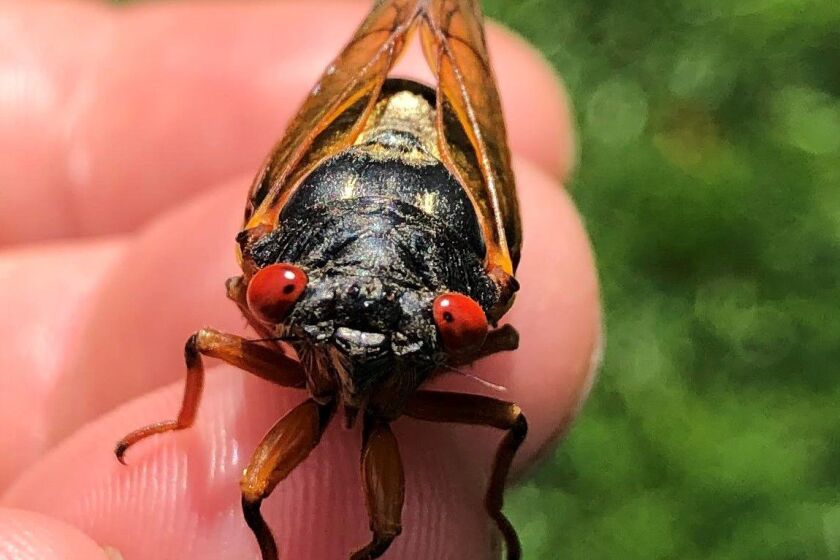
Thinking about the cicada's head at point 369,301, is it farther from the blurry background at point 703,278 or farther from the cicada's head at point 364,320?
the blurry background at point 703,278

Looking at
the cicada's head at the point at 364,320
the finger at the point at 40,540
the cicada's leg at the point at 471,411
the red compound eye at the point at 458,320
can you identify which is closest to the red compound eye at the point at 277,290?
the cicada's head at the point at 364,320

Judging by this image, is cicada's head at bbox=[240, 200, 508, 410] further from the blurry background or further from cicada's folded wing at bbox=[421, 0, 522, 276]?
the blurry background

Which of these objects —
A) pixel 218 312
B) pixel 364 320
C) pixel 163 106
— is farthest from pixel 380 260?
pixel 163 106

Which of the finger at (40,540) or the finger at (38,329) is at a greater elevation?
the finger at (38,329)

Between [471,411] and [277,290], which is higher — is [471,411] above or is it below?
below

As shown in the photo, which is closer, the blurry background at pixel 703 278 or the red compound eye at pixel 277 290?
the red compound eye at pixel 277 290

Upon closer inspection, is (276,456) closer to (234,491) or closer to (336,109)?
(234,491)
